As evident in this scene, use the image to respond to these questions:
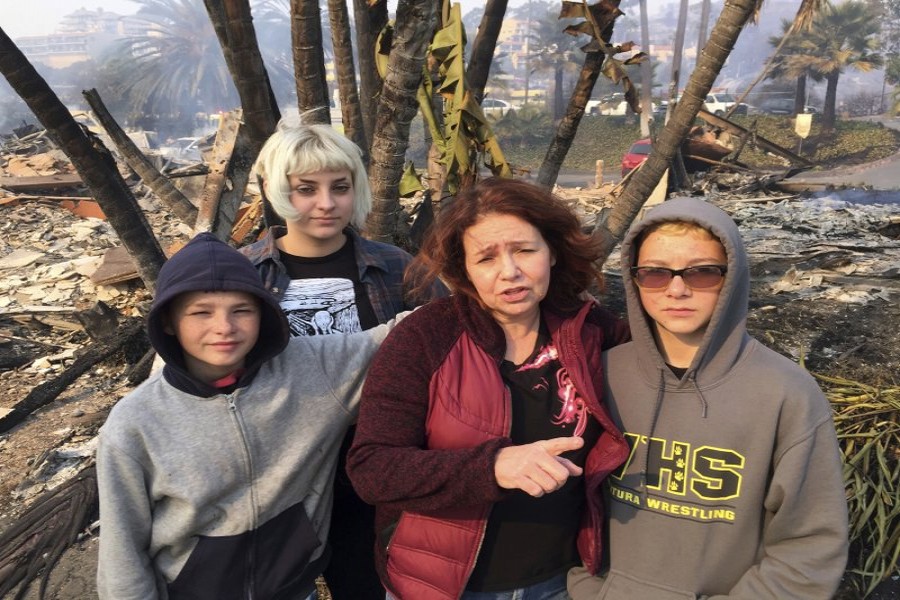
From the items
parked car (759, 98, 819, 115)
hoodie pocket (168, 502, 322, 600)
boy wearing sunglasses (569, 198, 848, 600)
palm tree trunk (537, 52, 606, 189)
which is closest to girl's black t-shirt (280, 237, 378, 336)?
hoodie pocket (168, 502, 322, 600)

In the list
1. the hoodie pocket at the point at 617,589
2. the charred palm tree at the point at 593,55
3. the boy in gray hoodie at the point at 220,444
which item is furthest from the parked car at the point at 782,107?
the boy in gray hoodie at the point at 220,444

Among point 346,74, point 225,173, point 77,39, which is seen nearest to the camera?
point 225,173

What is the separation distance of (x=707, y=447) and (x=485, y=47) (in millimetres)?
5399

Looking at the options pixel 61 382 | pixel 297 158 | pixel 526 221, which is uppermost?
pixel 297 158

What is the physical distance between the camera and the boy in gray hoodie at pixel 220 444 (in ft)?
5.32

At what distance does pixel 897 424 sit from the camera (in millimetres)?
3631

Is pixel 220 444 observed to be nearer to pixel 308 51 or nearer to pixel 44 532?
pixel 44 532

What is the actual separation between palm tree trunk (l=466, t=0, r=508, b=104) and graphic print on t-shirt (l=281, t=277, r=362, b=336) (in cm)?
411

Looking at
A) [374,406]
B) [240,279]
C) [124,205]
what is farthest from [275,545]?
[124,205]

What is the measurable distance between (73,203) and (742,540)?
15.3 meters

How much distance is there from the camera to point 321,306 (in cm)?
215

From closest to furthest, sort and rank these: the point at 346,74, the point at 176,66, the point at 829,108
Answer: the point at 346,74 < the point at 829,108 < the point at 176,66

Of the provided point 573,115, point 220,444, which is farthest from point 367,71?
point 220,444

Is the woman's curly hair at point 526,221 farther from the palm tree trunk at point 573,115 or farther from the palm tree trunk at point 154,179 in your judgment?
the palm tree trunk at point 154,179
